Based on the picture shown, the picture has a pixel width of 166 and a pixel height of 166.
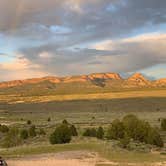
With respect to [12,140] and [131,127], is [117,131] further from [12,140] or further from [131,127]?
[12,140]

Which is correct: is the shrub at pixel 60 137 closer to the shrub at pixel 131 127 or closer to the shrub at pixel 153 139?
the shrub at pixel 131 127

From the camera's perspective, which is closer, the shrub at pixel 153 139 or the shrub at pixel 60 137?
the shrub at pixel 60 137

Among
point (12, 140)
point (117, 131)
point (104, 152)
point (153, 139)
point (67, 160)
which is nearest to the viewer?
point (67, 160)

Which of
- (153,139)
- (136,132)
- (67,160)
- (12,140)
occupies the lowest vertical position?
(12,140)

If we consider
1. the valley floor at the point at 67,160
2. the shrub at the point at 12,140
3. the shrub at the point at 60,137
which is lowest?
the shrub at the point at 12,140

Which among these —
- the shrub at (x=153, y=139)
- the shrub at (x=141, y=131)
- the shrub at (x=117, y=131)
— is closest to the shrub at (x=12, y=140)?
the shrub at (x=117, y=131)

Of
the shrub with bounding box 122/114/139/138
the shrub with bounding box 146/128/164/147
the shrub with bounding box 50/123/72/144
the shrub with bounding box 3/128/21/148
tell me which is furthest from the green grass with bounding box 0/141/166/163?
the shrub with bounding box 3/128/21/148

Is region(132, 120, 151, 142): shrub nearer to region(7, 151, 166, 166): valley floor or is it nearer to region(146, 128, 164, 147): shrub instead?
region(146, 128, 164, 147): shrub

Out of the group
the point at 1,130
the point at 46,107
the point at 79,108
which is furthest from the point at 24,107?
the point at 1,130

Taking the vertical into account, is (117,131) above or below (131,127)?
below

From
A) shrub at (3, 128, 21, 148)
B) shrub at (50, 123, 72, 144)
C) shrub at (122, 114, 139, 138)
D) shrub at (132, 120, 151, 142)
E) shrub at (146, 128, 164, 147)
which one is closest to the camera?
shrub at (50, 123, 72, 144)

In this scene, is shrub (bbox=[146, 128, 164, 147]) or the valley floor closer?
the valley floor

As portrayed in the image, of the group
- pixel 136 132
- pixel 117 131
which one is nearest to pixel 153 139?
pixel 136 132

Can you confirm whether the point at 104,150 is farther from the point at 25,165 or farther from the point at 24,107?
the point at 24,107
